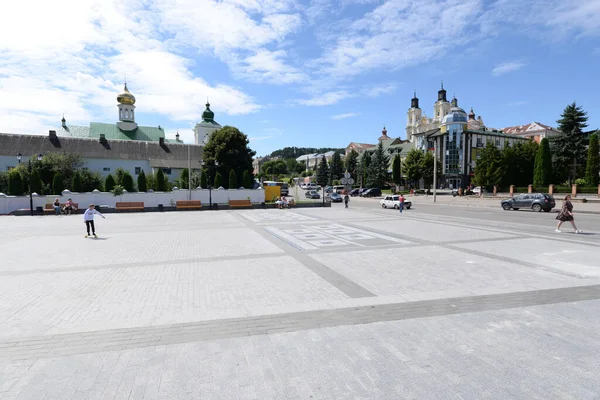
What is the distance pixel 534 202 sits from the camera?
27891 mm

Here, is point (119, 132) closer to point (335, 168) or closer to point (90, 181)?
point (90, 181)

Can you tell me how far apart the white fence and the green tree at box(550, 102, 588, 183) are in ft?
129

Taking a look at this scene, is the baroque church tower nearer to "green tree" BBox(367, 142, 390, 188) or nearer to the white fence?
the white fence

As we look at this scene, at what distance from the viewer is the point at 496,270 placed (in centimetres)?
778

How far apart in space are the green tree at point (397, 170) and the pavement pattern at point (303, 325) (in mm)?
64111

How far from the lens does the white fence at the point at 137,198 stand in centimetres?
2700

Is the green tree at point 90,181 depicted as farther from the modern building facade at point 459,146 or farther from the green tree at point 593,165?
the modern building facade at point 459,146

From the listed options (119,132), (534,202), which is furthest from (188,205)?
(119,132)


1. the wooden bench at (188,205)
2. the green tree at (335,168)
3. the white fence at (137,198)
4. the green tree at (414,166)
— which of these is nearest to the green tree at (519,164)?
the green tree at (414,166)

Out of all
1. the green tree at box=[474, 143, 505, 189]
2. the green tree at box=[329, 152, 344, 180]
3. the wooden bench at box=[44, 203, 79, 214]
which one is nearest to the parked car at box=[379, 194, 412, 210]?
the green tree at box=[474, 143, 505, 189]

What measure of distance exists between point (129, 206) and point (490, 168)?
45582 millimetres

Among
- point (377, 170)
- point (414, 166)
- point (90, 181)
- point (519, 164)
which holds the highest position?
point (414, 166)

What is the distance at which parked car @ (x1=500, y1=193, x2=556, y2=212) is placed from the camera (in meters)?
27.0

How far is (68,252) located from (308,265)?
7.90 m
